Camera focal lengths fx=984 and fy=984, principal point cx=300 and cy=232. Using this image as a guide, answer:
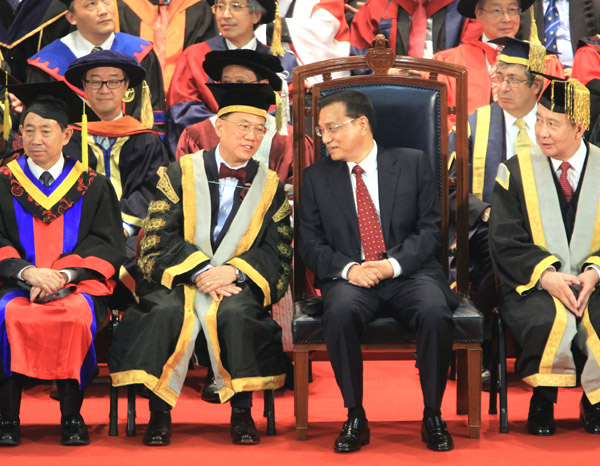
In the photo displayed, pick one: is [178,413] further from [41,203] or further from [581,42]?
[581,42]

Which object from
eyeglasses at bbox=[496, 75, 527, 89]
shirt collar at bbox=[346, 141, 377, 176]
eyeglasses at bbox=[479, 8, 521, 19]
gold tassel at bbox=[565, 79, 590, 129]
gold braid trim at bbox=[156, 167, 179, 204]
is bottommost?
gold braid trim at bbox=[156, 167, 179, 204]

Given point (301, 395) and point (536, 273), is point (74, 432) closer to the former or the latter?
point (301, 395)

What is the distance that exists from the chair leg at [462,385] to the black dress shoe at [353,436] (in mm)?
646

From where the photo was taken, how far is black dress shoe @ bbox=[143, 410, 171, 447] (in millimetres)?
4270

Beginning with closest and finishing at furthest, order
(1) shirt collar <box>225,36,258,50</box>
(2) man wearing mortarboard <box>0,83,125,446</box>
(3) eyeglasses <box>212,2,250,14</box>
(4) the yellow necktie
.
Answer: (2) man wearing mortarboard <box>0,83,125,446</box> → (4) the yellow necktie → (3) eyeglasses <box>212,2,250,14</box> → (1) shirt collar <box>225,36,258,50</box>

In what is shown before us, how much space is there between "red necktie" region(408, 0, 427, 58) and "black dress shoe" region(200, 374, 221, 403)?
2.79m

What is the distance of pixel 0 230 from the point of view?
15.4 ft

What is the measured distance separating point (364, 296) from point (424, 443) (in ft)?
2.28

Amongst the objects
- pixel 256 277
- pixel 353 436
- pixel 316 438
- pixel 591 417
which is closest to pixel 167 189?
pixel 256 277

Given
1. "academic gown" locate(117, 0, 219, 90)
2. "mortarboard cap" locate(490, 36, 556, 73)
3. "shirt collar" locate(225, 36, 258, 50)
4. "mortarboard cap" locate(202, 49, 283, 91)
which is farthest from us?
"academic gown" locate(117, 0, 219, 90)

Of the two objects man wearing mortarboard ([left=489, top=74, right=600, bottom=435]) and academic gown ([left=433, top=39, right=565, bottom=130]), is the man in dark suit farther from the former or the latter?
academic gown ([left=433, top=39, right=565, bottom=130])

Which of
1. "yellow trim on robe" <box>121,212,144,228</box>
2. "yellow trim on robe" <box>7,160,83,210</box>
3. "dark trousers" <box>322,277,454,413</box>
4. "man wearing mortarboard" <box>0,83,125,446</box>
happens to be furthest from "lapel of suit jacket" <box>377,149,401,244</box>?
"yellow trim on robe" <box>121,212,144,228</box>

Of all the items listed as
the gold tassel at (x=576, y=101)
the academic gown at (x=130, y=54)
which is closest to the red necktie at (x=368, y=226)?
the gold tassel at (x=576, y=101)

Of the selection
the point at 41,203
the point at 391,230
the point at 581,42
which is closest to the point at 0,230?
the point at 41,203
